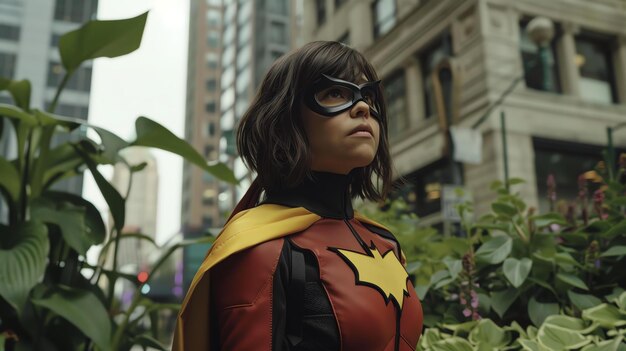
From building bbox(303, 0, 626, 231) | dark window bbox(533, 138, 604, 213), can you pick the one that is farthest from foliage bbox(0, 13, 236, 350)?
dark window bbox(533, 138, 604, 213)

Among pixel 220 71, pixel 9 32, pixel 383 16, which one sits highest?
pixel 220 71

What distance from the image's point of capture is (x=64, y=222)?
275 centimetres

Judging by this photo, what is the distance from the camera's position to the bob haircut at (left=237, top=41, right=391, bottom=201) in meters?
1.66

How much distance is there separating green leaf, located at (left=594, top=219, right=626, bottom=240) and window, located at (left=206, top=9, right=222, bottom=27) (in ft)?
253

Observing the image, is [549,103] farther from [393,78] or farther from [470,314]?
[470,314]

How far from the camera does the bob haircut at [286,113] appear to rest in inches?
65.2

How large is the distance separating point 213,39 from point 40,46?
66.5m

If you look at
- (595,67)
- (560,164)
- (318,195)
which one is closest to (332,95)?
(318,195)

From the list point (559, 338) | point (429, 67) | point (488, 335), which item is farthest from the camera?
point (429, 67)

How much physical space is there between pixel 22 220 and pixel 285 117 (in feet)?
6.37

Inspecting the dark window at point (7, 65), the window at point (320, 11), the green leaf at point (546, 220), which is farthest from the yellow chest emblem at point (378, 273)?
the window at point (320, 11)

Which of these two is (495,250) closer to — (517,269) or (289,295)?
(517,269)

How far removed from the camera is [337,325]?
144cm

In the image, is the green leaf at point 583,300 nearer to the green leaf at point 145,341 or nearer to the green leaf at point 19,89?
the green leaf at point 145,341
